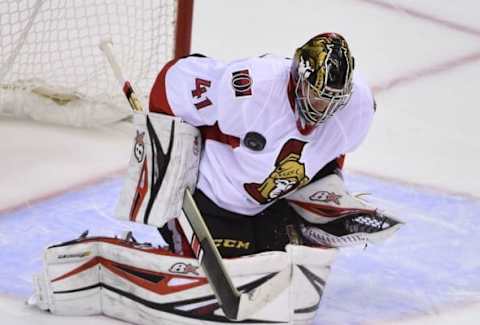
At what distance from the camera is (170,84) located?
8.91 feet

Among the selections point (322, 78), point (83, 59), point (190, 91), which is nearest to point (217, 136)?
point (190, 91)

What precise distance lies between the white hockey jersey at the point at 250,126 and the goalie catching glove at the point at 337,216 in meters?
0.08

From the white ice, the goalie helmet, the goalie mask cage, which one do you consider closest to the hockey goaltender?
the goalie helmet

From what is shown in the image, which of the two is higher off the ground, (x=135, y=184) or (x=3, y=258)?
(x=135, y=184)

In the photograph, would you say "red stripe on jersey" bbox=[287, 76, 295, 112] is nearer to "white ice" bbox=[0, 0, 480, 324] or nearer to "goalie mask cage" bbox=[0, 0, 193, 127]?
"white ice" bbox=[0, 0, 480, 324]

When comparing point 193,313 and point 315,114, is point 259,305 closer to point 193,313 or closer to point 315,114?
point 193,313

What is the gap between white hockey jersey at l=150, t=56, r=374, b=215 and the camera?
8.64 ft

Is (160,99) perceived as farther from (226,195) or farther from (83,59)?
(83,59)

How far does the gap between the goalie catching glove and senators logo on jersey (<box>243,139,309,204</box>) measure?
0.08 metres

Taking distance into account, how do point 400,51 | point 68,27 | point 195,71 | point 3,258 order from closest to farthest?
point 195,71 → point 3,258 → point 68,27 → point 400,51

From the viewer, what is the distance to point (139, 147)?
267cm

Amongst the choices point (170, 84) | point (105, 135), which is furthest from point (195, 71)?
point (105, 135)

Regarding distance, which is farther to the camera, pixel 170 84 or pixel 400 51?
pixel 400 51

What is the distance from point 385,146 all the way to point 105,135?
0.80 m
